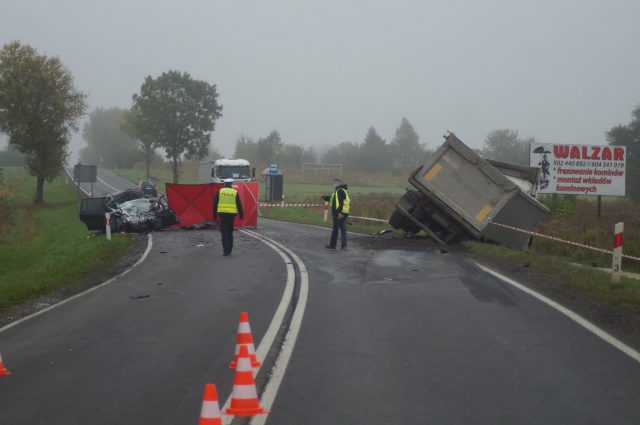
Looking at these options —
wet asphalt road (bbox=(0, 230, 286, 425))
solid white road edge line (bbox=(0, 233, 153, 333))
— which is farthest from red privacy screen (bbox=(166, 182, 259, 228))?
wet asphalt road (bbox=(0, 230, 286, 425))

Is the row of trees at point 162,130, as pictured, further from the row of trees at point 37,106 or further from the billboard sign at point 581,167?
the billboard sign at point 581,167

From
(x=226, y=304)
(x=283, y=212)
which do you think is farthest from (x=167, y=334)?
(x=283, y=212)

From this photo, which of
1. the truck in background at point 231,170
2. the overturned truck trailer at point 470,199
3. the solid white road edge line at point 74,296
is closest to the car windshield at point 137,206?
the solid white road edge line at point 74,296

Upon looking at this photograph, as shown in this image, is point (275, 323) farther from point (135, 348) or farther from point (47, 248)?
point (47, 248)

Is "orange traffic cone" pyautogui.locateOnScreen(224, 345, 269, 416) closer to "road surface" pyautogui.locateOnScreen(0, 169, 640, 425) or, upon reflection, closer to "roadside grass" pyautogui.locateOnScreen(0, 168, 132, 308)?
"road surface" pyautogui.locateOnScreen(0, 169, 640, 425)

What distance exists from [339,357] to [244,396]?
2036 mm

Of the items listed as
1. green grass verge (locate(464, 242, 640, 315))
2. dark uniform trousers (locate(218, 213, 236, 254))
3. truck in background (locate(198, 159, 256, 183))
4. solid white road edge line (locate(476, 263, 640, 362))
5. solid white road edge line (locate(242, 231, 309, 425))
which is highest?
truck in background (locate(198, 159, 256, 183))

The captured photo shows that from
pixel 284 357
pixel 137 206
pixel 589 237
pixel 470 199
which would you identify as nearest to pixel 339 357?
pixel 284 357

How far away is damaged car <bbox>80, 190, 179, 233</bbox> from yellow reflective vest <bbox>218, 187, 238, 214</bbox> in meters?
7.57

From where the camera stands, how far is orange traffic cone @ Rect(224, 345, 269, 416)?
18.2 feet

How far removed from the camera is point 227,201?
1730 centimetres

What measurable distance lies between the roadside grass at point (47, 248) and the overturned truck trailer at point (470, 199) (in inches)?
323

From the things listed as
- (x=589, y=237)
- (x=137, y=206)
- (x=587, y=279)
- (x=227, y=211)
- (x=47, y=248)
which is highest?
(x=227, y=211)

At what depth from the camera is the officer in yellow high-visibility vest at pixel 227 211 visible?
17156 millimetres
